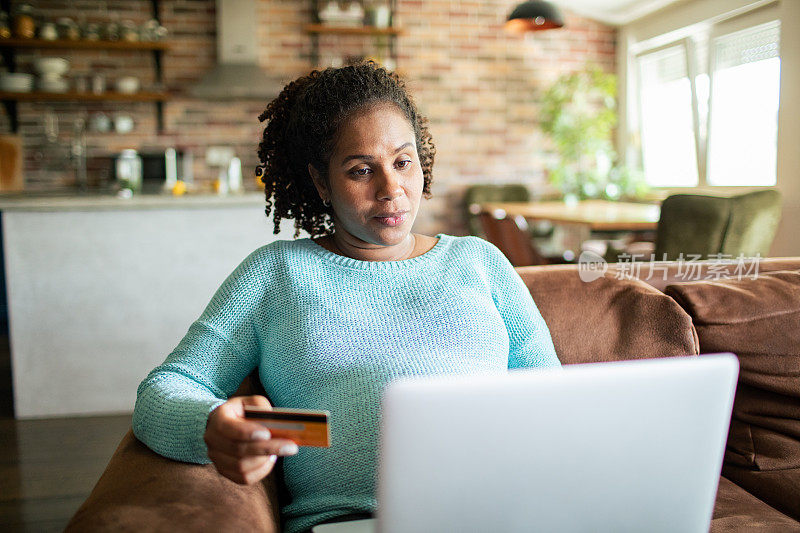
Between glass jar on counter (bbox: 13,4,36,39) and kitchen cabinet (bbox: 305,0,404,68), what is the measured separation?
84.5 inches

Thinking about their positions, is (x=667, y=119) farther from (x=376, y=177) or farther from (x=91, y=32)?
(x=376, y=177)

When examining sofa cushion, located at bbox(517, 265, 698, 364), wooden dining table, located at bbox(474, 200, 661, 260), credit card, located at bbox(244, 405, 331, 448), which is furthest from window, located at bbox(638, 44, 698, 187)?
credit card, located at bbox(244, 405, 331, 448)

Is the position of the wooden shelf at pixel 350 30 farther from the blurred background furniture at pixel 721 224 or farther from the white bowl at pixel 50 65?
the blurred background furniture at pixel 721 224

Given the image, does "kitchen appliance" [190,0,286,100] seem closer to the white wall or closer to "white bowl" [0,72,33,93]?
"white bowl" [0,72,33,93]

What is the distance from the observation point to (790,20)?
4402 millimetres

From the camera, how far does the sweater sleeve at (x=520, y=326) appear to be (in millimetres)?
1293

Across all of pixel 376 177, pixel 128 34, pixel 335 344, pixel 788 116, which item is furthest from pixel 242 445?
pixel 128 34

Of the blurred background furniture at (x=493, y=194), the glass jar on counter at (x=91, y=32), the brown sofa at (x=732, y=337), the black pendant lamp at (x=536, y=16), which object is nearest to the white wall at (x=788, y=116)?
the black pendant lamp at (x=536, y=16)

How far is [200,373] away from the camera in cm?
117

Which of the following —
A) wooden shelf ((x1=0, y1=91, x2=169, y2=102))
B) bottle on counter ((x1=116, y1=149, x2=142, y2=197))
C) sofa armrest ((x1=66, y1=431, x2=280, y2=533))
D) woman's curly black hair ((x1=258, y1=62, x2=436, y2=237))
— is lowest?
sofa armrest ((x1=66, y1=431, x2=280, y2=533))

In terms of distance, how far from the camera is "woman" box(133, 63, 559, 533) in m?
1.08

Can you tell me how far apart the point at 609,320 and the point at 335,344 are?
0.73 meters

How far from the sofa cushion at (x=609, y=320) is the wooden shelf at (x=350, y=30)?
4.72 metres

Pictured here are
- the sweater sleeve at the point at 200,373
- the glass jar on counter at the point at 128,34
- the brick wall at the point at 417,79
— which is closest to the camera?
the sweater sleeve at the point at 200,373
